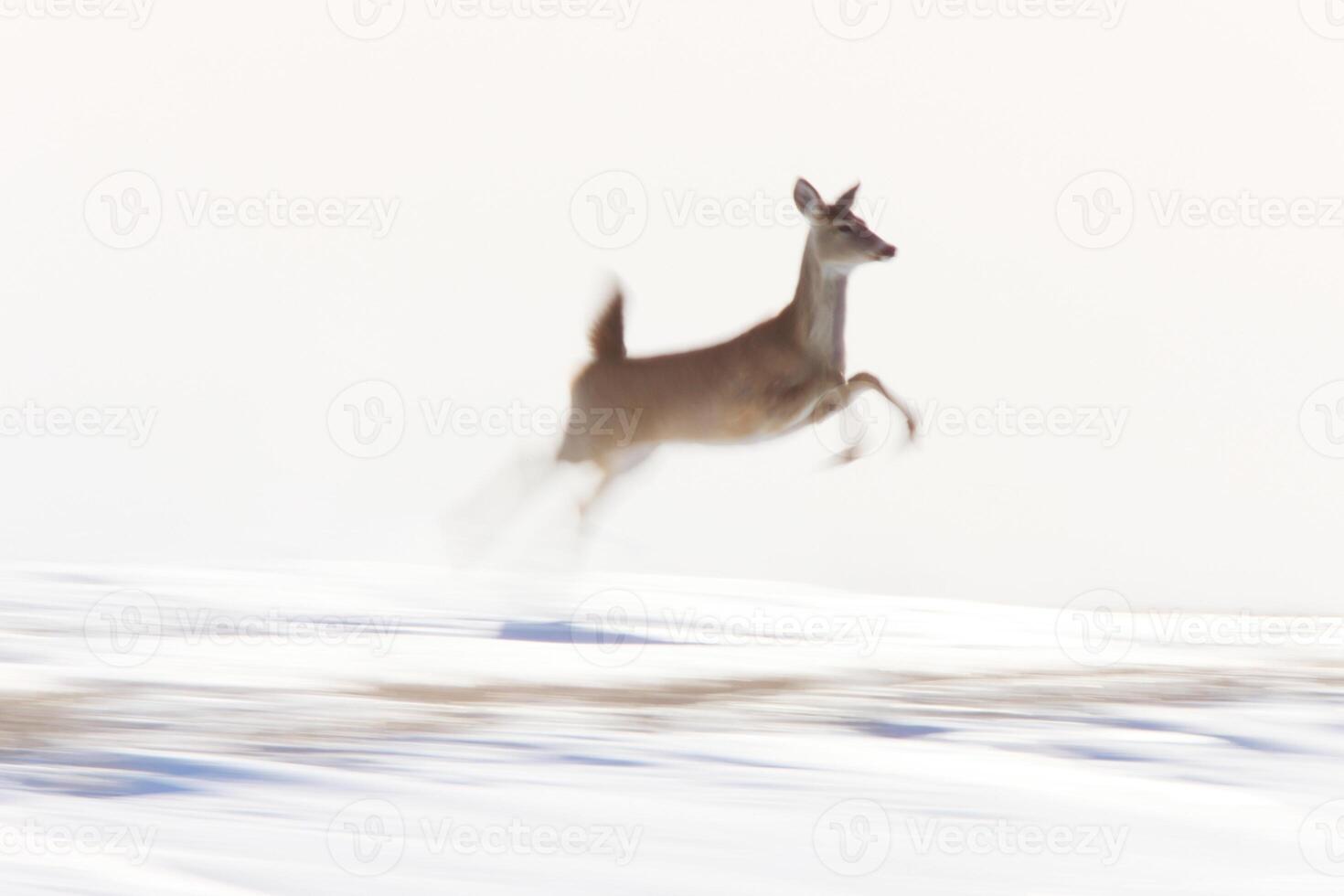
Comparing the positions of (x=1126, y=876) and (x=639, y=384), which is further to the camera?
(x=639, y=384)

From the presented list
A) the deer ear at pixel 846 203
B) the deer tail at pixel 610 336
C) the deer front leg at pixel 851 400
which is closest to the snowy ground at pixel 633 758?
the deer front leg at pixel 851 400

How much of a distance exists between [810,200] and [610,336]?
56.0 inches

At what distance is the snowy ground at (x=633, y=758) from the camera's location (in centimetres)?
368

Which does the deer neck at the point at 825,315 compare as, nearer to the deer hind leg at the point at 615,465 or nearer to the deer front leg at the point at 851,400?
the deer front leg at the point at 851,400

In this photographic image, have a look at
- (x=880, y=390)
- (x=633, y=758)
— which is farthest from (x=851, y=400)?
(x=633, y=758)

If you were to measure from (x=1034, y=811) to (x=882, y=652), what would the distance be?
10.1ft

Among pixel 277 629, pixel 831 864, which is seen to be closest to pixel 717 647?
pixel 277 629

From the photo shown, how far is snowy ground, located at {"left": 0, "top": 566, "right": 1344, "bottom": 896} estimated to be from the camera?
368 cm

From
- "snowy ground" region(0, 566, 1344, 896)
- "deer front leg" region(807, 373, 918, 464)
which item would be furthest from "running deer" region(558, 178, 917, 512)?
"snowy ground" region(0, 566, 1344, 896)

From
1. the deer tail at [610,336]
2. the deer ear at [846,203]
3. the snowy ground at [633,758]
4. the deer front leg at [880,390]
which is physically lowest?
the snowy ground at [633,758]

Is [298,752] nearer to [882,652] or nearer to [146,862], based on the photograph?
[146,862]

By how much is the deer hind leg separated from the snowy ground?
4.61 feet

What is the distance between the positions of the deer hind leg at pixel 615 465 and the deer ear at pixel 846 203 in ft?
5.67

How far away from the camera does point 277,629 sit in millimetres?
7344
